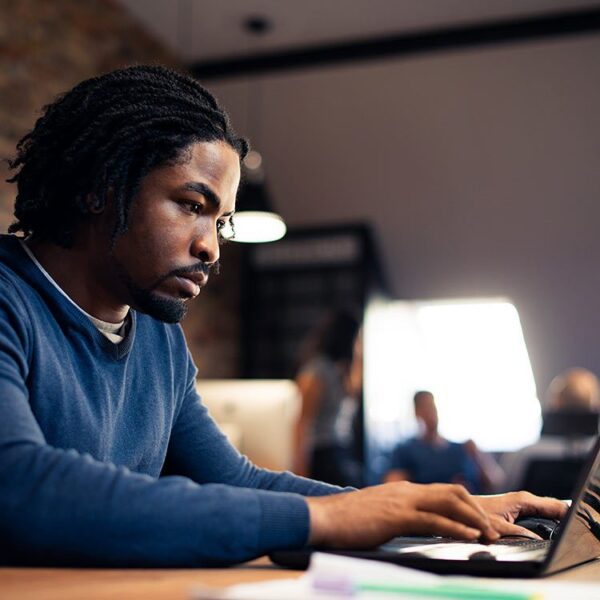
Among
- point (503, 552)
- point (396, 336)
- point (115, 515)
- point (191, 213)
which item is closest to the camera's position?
point (115, 515)

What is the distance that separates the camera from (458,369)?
706cm

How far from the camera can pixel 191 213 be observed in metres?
1.12

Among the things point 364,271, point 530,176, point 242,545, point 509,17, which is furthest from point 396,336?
point 242,545

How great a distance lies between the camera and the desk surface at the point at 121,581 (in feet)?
1.94

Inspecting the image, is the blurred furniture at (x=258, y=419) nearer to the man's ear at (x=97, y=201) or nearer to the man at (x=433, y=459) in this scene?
the man's ear at (x=97, y=201)

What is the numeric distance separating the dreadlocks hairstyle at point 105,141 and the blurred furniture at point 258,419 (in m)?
1.32

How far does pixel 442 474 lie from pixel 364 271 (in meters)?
1.91

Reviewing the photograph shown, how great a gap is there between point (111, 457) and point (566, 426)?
340 centimetres

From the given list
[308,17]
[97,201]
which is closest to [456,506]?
[97,201]

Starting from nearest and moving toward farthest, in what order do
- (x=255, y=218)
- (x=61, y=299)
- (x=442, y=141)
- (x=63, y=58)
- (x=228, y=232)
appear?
(x=61, y=299)
(x=228, y=232)
(x=63, y=58)
(x=255, y=218)
(x=442, y=141)

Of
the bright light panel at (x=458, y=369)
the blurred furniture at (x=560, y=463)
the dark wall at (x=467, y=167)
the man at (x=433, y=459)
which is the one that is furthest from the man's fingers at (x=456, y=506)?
the bright light panel at (x=458, y=369)

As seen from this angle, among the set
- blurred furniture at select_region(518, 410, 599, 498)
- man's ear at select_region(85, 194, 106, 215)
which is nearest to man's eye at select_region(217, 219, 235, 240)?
man's ear at select_region(85, 194, 106, 215)

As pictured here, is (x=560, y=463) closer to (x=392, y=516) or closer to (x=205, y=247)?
(x=205, y=247)

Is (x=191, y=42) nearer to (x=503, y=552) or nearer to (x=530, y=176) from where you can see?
(x=530, y=176)
